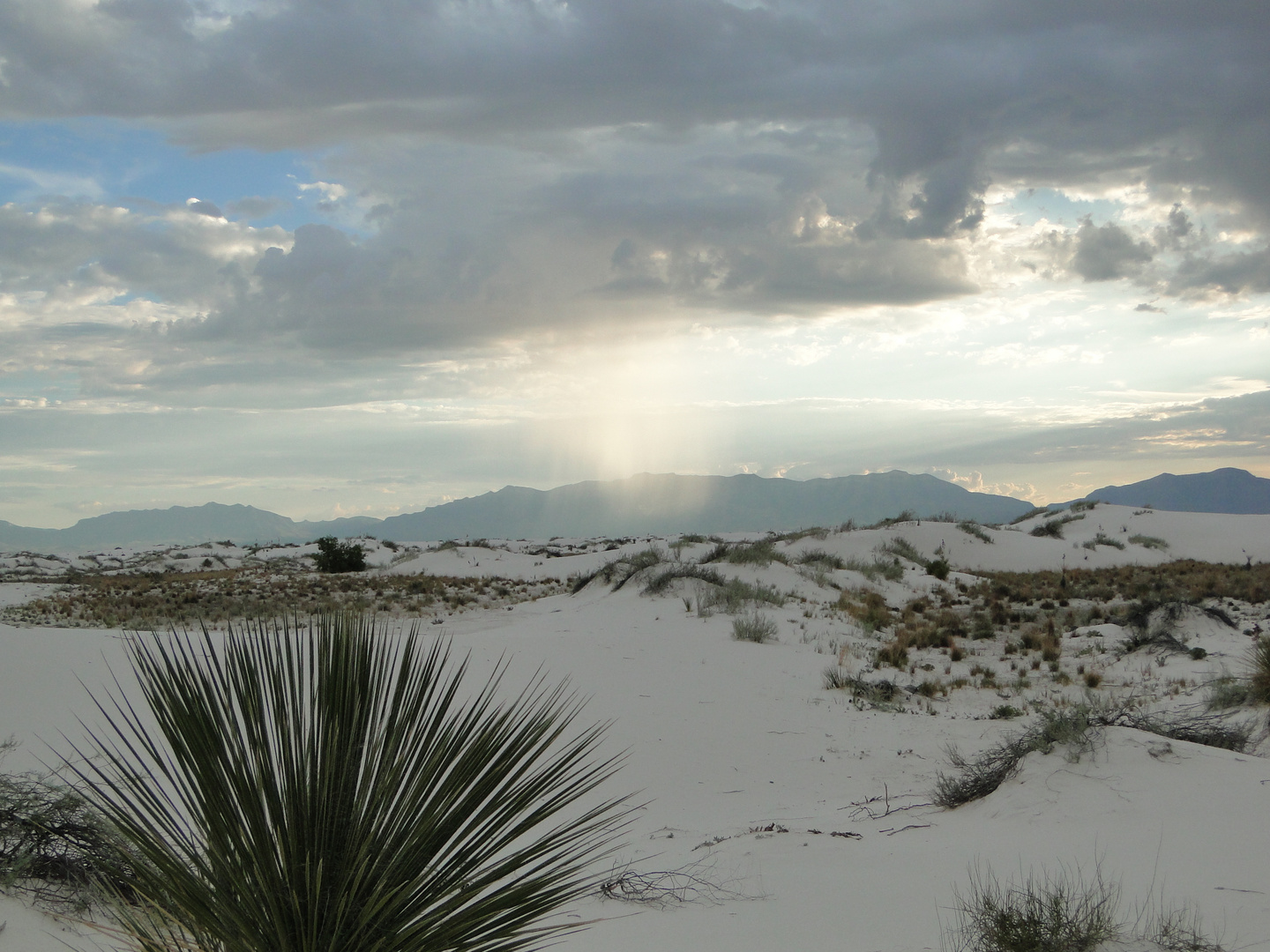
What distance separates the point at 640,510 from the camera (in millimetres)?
161000

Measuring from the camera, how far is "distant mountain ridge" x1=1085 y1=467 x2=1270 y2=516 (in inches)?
3937

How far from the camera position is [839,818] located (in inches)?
235

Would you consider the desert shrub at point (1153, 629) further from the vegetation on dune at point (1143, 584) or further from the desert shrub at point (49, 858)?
the desert shrub at point (49, 858)

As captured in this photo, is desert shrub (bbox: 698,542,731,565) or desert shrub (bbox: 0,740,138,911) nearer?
desert shrub (bbox: 0,740,138,911)

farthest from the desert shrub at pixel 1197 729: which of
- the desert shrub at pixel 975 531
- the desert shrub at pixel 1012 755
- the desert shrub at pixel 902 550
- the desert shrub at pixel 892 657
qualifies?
the desert shrub at pixel 975 531

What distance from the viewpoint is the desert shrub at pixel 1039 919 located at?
3.30 metres

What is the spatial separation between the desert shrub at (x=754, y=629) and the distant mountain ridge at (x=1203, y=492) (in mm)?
100097

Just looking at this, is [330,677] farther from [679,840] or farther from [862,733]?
[862,733]

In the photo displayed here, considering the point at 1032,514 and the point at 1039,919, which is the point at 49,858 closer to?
the point at 1039,919

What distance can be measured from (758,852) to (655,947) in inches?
58.2

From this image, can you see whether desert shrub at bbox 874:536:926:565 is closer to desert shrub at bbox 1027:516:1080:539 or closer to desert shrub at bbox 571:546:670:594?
desert shrub at bbox 1027:516:1080:539

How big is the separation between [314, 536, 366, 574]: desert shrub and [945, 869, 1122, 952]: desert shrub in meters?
30.5

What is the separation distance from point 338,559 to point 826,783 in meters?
28.2

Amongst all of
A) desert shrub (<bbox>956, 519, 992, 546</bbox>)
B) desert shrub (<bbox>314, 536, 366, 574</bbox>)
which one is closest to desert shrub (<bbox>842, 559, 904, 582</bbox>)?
desert shrub (<bbox>956, 519, 992, 546</bbox>)
